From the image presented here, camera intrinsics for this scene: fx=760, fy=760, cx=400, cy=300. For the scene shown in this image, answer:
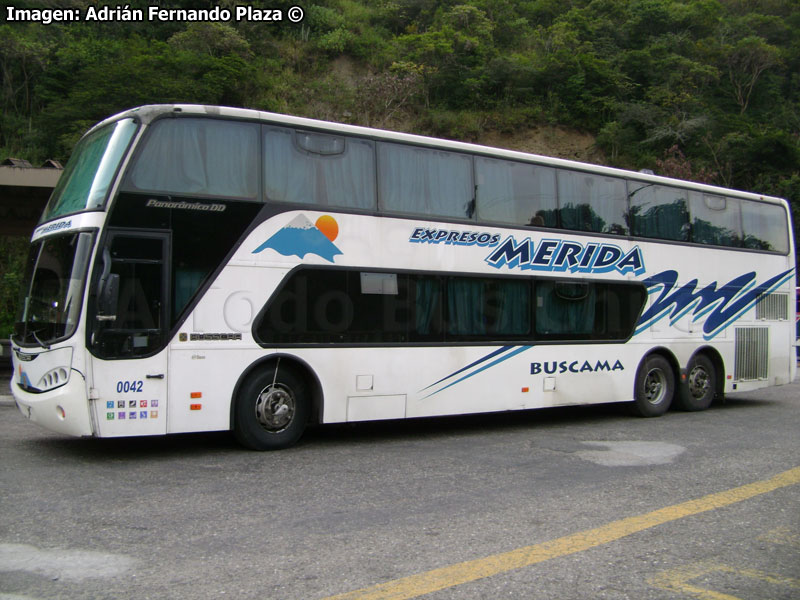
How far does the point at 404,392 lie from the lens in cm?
954

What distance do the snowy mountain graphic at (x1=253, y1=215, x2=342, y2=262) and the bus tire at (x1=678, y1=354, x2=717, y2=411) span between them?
7195 millimetres

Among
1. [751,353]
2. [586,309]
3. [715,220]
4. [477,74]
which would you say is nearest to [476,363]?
[586,309]

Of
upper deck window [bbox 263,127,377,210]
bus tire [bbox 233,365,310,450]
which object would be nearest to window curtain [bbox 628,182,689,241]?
upper deck window [bbox 263,127,377,210]

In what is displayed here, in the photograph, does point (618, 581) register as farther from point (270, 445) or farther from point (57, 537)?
point (270, 445)

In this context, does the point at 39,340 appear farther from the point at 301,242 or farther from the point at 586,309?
the point at 586,309

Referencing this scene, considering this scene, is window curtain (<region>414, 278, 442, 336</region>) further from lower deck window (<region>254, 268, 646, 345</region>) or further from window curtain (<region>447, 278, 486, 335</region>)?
window curtain (<region>447, 278, 486, 335</region>)

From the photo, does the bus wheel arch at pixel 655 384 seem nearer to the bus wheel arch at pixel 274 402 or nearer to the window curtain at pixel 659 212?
the window curtain at pixel 659 212

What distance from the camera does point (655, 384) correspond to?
12.6 metres

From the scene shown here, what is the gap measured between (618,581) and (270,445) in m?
4.89

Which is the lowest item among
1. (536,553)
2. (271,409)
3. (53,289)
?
(536,553)


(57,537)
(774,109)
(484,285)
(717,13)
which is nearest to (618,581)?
(57,537)

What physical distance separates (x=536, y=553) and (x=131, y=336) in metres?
4.69

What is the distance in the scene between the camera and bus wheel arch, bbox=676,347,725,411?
12992 millimetres

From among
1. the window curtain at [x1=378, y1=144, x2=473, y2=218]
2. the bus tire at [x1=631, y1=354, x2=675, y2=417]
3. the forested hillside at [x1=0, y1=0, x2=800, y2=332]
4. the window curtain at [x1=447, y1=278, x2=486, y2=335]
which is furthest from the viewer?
the forested hillside at [x1=0, y1=0, x2=800, y2=332]
